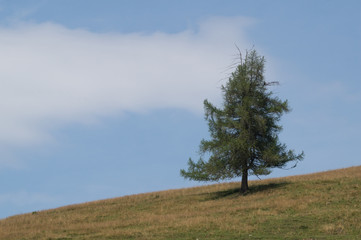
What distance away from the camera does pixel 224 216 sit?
27031mm

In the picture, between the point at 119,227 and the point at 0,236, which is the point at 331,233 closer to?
the point at 119,227

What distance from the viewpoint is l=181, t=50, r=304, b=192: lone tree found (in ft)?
121

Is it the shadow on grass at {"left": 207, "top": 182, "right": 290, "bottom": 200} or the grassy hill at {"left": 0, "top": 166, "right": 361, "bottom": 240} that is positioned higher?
the shadow on grass at {"left": 207, "top": 182, "right": 290, "bottom": 200}

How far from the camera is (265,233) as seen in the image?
21766mm

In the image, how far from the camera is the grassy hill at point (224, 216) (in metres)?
22.3

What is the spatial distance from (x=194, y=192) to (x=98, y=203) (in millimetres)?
9637

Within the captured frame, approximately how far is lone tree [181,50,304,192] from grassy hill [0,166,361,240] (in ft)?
7.38

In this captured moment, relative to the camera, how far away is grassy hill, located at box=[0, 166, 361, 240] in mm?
22297

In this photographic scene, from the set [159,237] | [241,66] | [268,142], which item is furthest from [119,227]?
[241,66]

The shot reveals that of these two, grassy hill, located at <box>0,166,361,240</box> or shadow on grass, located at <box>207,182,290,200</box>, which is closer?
grassy hill, located at <box>0,166,361,240</box>

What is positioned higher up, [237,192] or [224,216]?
[237,192]

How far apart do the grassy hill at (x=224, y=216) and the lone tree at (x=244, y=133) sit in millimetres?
2248

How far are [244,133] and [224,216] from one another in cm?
1117

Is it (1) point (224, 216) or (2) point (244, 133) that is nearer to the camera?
(1) point (224, 216)
